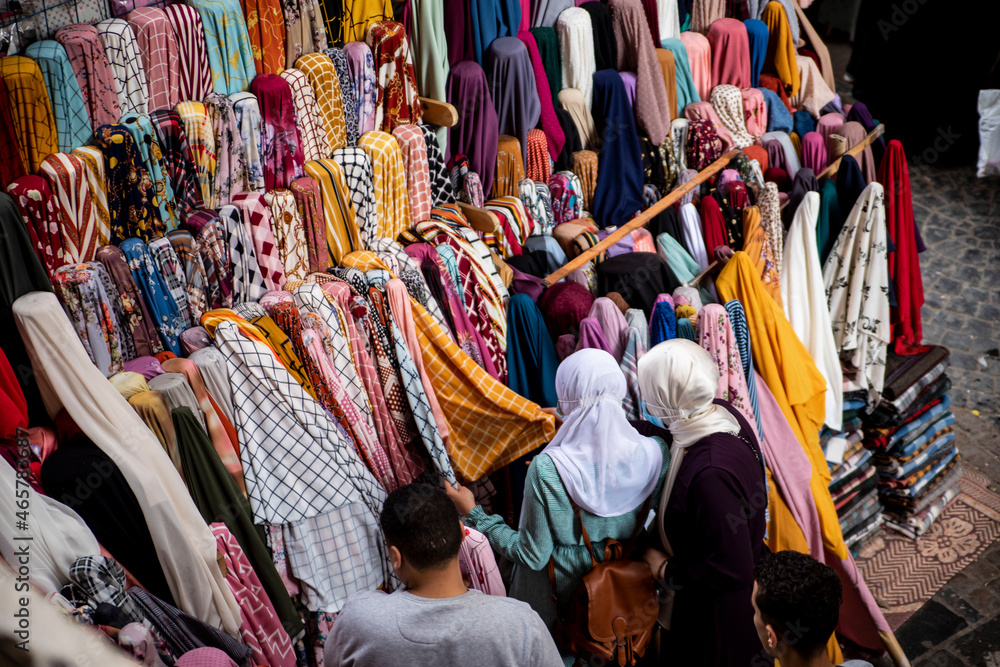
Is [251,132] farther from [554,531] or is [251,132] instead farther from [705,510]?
[705,510]

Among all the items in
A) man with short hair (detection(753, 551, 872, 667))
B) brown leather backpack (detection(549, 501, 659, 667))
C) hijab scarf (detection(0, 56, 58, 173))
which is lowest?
brown leather backpack (detection(549, 501, 659, 667))

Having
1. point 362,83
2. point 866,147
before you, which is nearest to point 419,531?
point 362,83

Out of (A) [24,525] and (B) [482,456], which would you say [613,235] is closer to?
(B) [482,456]

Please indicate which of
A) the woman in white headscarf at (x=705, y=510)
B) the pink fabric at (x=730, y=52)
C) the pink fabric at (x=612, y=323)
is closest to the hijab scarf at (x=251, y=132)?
the pink fabric at (x=612, y=323)

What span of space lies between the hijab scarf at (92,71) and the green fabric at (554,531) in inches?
68.8

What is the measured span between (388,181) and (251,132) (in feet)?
1.99

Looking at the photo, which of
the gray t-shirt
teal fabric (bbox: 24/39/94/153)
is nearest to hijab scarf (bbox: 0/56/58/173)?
teal fabric (bbox: 24/39/94/153)

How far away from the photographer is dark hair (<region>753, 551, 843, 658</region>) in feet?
6.54

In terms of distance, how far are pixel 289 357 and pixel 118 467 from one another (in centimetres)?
67

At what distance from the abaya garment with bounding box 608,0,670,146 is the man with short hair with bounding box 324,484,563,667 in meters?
2.76

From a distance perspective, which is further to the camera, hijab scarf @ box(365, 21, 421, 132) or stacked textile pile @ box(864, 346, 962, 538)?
stacked textile pile @ box(864, 346, 962, 538)

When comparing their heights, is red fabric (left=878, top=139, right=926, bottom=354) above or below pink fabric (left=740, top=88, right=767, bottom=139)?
below

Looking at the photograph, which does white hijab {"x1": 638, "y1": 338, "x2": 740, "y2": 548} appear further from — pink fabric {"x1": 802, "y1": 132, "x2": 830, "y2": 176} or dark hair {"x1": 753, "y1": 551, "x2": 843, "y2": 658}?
pink fabric {"x1": 802, "y1": 132, "x2": 830, "y2": 176}

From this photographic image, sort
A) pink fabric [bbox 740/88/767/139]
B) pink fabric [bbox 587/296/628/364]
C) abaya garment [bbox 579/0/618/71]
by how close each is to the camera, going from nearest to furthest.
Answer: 1. pink fabric [bbox 587/296/628/364]
2. abaya garment [bbox 579/0/618/71]
3. pink fabric [bbox 740/88/767/139]
